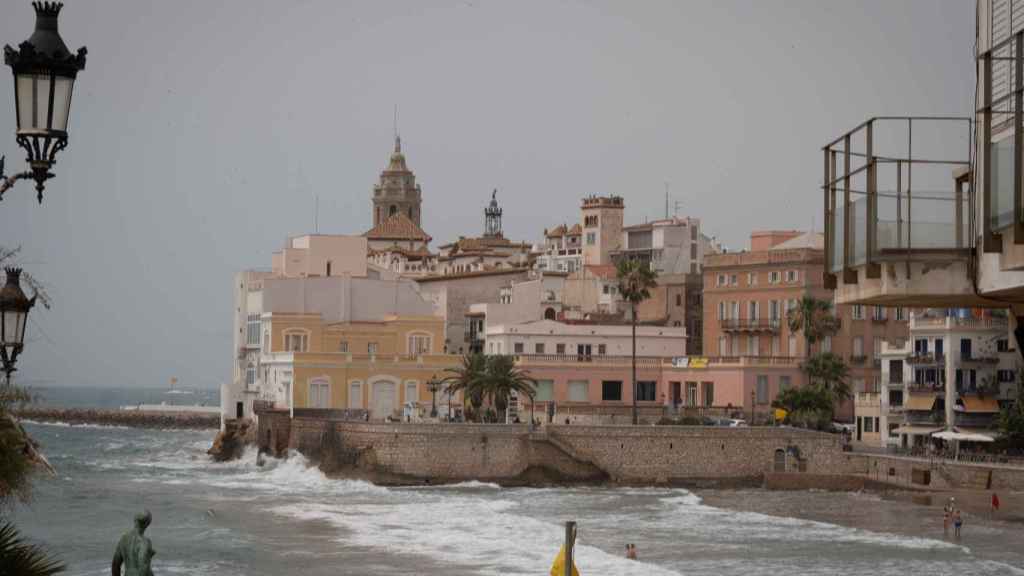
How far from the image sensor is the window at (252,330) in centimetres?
8056

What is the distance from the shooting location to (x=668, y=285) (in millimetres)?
90000

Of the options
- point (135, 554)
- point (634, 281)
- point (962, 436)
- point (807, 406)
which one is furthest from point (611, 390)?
Answer: point (135, 554)

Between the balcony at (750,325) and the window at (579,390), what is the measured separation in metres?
9.00

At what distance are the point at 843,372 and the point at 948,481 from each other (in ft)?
47.7

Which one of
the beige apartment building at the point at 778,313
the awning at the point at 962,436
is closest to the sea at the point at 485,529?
the awning at the point at 962,436

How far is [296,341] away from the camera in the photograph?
3019 inches

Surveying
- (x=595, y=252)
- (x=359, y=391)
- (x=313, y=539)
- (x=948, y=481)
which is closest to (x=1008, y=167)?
(x=313, y=539)

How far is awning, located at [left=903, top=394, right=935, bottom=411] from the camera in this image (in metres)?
68.1

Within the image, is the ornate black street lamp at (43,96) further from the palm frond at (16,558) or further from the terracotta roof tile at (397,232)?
the terracotta roof tile at (397,232)

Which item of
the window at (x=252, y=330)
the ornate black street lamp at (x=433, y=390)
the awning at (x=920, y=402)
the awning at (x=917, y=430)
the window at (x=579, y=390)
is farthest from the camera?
the window at (x=252, y=330)

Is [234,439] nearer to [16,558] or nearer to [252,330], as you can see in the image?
[252,330]

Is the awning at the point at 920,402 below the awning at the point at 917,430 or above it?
above

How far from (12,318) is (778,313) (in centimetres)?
6853

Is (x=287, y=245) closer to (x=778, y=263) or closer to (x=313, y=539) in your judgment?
(x=778, y=263)
